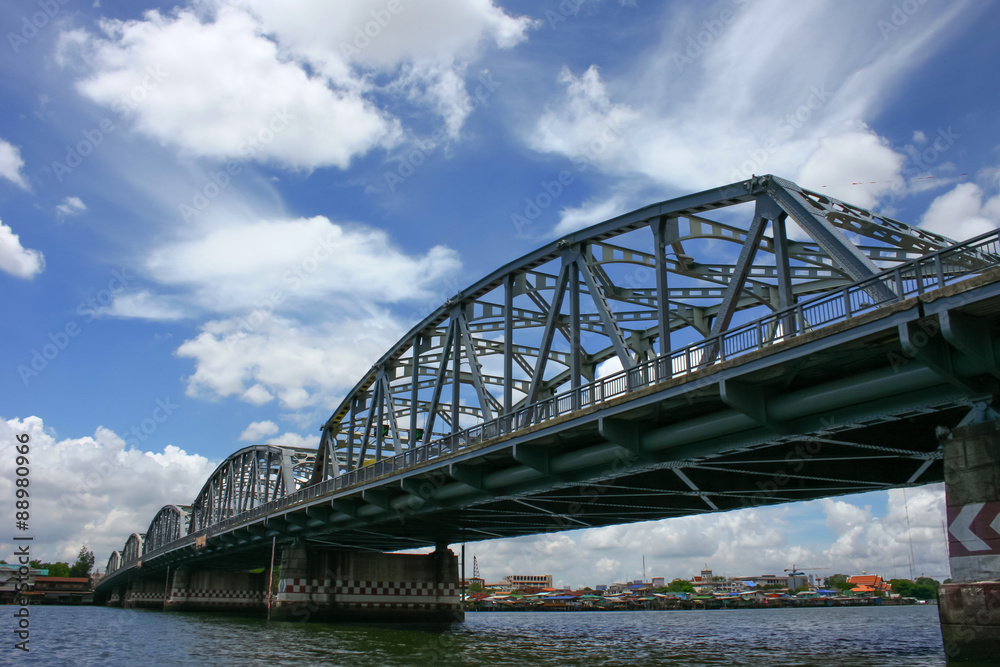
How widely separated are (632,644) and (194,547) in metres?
60.9

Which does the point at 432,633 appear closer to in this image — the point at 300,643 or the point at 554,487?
the point at 300,643

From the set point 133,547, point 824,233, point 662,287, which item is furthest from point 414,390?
point 133,547

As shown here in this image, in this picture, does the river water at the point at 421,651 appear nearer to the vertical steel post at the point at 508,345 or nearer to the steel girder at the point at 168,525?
the vertical steel post at the point at 508,345

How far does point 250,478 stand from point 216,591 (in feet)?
102

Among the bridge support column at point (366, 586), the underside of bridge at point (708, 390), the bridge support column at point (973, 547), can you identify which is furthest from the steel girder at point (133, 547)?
the bridge support column at point (973, 547)

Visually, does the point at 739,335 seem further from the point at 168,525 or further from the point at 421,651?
the point at 168,525

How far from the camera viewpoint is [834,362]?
65.0ft

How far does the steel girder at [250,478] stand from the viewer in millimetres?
78125

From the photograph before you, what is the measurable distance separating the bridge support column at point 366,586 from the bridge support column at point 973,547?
4916cm

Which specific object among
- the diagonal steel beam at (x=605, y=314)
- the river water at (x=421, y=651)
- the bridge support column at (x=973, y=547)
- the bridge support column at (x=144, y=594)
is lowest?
the bridge support column at (x=144, y=594)

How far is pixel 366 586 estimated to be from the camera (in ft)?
197

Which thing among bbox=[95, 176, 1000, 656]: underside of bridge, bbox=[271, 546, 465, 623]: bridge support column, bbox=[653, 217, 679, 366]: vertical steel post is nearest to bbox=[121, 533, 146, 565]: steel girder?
bbox=[271, 546, 465, 623]: bridge support column

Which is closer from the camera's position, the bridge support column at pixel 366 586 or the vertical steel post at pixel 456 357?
the vertical steel post at pixel 456 357

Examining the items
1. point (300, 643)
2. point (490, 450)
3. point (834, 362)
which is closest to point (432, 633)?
point (300, 643)
